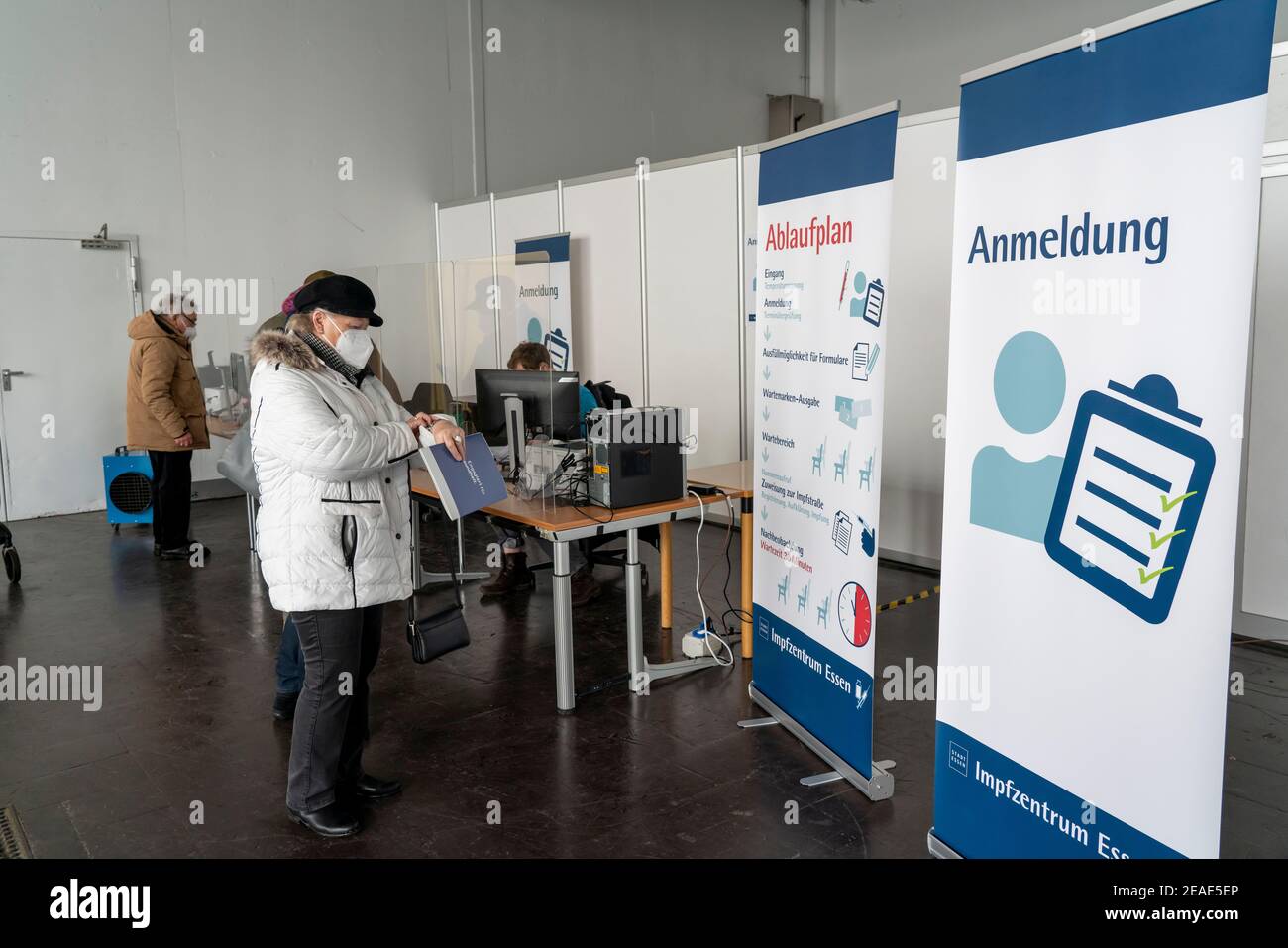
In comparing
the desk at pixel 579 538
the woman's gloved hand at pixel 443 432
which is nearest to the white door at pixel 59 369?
the desk at pixel 579 538

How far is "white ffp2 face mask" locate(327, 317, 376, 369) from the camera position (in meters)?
2.72

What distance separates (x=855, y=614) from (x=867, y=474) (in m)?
0.44

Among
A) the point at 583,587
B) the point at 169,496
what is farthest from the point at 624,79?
the point at 583,587

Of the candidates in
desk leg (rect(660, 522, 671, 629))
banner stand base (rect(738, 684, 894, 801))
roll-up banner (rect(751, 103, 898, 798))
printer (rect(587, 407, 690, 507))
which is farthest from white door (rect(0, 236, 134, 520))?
banner stand base (rect(738, 684, 894, 801))

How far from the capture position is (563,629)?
11.7ft

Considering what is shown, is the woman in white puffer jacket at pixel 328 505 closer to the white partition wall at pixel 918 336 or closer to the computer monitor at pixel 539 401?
the computer monitor at pixel 539 401

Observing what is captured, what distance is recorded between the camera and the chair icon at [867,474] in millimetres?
2782

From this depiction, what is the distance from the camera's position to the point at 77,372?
7418 mm

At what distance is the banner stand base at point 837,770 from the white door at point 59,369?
6.35m

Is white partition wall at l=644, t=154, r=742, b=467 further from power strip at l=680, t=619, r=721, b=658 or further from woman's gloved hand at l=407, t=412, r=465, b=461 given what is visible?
woman's gloved hand at l=407, t=412, r=465, b=461

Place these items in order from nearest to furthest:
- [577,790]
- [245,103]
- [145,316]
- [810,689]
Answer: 1. [577,790]
2. [810,689]
3. [145,316]
4. [245,103]
